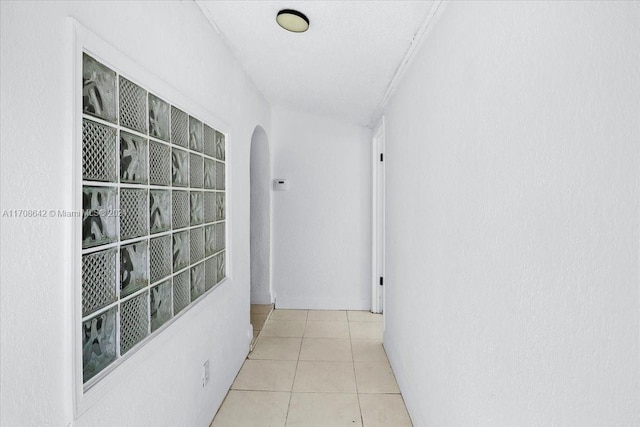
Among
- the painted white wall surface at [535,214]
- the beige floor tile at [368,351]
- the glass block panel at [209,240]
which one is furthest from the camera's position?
the beige floor tile at [368,351]

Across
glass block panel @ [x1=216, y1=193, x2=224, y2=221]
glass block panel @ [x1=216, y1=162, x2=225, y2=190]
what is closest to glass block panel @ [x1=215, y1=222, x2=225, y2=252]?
glass block panel @ [x1=216, y1=193, x2=224, y2=221]

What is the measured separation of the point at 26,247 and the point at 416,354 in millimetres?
1902

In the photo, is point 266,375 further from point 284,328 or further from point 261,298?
point 261,298

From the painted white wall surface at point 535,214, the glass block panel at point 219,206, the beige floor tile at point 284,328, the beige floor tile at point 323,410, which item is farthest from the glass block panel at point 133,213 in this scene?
the beige floor tile at point 284,328

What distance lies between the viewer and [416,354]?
2.12 metres

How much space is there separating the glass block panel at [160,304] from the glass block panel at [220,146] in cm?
92

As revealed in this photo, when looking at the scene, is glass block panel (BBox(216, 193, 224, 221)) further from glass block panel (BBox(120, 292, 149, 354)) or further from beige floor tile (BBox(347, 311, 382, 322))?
beige floor tile (BBox(347, 311, 382, 322))

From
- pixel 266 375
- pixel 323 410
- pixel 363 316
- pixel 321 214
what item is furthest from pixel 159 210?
pixel 363 316

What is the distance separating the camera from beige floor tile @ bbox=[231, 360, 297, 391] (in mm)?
2566

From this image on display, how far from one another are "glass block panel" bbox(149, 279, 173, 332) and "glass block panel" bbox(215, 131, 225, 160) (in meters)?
0.92

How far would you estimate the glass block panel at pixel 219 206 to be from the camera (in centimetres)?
227

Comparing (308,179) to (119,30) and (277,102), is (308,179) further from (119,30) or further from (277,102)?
(119,30)

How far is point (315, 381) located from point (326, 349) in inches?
22.4

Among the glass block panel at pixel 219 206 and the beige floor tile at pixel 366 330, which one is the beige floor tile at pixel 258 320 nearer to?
the beige floor tile at pixel 366 330
